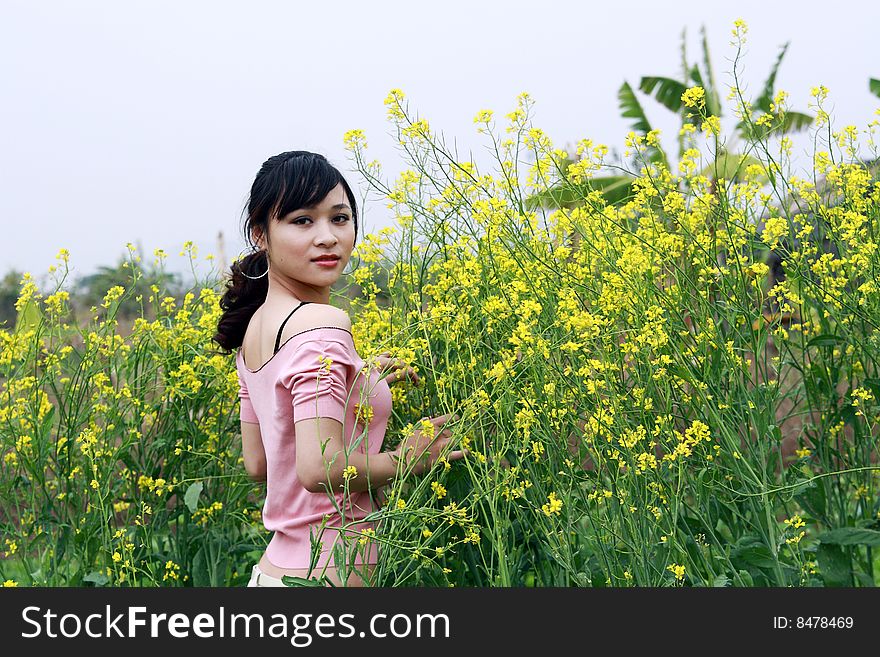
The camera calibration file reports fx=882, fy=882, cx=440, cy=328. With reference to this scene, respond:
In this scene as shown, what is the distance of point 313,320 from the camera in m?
1.90

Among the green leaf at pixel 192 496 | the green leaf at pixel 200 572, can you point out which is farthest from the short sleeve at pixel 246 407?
the green leaf at pixel 200 572

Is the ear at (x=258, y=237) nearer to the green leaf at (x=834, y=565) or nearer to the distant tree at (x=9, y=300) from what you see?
the green leaf at (x=834, y=565)

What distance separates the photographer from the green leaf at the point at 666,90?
918 cm

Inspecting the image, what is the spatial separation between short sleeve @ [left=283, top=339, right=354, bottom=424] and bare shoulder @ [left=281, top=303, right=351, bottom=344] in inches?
1.8

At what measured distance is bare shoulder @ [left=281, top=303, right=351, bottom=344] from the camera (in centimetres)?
189

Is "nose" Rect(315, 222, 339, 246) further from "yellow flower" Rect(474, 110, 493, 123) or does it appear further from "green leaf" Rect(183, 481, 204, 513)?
"green leaf" Rect(183, 481, 204, 513)

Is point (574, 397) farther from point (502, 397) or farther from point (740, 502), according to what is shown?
point (740, 502)

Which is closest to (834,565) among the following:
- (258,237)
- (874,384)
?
(874,384)

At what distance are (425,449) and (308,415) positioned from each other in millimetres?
280

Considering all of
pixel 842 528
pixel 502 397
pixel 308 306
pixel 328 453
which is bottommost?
pixel 842 528

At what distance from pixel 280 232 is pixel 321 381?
419 mm

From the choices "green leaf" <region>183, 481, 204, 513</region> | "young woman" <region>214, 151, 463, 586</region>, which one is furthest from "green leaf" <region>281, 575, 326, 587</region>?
"green leaf" <region>183, 481, 204, 513</region>

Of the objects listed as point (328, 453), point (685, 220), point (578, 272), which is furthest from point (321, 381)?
point (685, 220)

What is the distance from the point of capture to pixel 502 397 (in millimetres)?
1961
